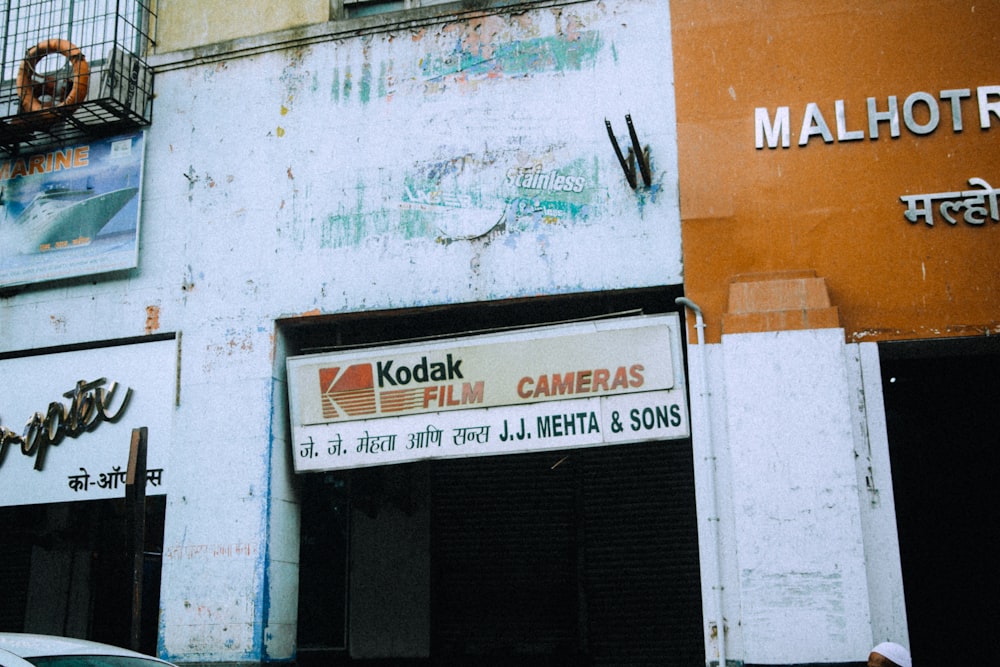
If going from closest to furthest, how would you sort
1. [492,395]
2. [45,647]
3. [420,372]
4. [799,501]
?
[45,647] < [799,501] < [492,395] < [420,372]

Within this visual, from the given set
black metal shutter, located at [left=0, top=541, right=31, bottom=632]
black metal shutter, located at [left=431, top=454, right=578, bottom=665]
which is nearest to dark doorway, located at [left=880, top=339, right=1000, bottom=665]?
black metal shutter, located at [left=431, top=454, right=578, bottom=665]

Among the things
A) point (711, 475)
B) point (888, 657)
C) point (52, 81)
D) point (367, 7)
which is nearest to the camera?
point (888, 657)

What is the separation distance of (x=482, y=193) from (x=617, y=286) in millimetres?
1627

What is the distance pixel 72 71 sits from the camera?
35.4 feet

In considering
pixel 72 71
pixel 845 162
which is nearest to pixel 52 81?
pixel 72 71

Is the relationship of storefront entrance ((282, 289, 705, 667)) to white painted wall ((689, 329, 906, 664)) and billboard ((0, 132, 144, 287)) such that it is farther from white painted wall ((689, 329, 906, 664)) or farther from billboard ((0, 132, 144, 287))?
billboard ((0, 132, 144, 287))

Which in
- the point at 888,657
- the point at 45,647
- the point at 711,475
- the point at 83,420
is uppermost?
the point at 83,420

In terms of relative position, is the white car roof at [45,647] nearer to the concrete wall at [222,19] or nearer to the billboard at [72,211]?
the billboard at [72,211]

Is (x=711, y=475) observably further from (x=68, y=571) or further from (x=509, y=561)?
(x=68, y=571)

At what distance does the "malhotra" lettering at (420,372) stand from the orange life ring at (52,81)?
4404 millimetres

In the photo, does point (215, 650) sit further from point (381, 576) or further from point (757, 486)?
point (757, 486)

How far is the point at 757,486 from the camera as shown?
329 inches

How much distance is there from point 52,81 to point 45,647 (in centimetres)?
719

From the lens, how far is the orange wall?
855 cm
